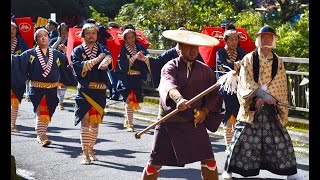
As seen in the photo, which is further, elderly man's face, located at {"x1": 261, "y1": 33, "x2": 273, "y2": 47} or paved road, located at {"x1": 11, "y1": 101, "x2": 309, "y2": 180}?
paved road, located at {"x1": 11, "y1": 101, "x2": 309, "y2": 180}

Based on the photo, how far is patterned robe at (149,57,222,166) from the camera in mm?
5543

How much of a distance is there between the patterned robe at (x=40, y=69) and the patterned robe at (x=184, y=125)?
143 inches

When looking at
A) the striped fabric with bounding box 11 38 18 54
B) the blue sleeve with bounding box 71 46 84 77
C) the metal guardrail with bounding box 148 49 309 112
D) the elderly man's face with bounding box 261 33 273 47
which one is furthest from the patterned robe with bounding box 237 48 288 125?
the striped fabric with bounding box 11 38 18 54

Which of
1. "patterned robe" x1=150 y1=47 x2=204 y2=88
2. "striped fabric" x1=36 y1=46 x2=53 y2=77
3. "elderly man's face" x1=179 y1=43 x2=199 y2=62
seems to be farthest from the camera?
"patterned robe" x1=150 y1=47 x2=204 y2=88

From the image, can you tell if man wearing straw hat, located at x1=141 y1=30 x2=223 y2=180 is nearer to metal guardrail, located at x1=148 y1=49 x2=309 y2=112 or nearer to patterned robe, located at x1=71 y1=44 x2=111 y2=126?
patterned robe, located at x1=71 y1=44 x2=111 y2=126

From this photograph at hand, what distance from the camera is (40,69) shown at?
878 centimetres

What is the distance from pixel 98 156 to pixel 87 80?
123 centimetres

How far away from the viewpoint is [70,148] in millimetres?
9062

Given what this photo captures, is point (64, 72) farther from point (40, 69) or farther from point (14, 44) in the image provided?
point (14, 44)

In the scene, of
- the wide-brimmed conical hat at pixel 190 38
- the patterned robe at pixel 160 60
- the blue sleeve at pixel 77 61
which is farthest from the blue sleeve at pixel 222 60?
the wide-brimmed conical hat at pixel 190 38

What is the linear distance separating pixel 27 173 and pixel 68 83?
2056 mm

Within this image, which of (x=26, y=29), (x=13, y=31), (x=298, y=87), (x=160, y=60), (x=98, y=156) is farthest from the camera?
Answer: (x=26, y=29)

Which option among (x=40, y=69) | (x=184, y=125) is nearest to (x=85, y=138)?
(x=40, y=69)

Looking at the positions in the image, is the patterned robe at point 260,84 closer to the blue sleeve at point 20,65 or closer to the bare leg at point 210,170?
the bare leg at point 210,170
